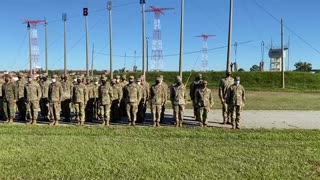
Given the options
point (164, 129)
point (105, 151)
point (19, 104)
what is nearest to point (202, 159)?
point (105, 151)

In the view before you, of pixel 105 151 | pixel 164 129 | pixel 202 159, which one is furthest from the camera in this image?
pixel 164 129

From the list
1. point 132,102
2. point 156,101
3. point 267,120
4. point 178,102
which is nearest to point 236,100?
point 178,102

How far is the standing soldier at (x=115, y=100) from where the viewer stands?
1580 cm

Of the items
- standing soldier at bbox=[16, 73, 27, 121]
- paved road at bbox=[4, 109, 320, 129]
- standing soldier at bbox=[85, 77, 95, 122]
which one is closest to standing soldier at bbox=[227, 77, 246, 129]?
paved road at bbox=[4, 109, 320, 129]

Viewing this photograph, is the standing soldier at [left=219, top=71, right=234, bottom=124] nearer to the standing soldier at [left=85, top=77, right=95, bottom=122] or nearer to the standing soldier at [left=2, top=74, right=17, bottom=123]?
the standing soldier at [left=85, top=77, right=95, bottom=122]

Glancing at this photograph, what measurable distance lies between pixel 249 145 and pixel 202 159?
208 cm

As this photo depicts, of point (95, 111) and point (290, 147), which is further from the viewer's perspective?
point (95, 111)

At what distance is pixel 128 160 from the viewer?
29.8ft

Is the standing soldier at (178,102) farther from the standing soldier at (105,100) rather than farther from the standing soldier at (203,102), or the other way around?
the standing soldier at (105,100)

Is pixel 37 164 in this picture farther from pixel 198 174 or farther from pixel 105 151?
pixel 198 174

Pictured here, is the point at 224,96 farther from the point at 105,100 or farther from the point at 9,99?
the point at 9,99

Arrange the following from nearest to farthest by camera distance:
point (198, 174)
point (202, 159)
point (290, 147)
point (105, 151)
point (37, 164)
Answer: point (198, 174) → point (37, 164) → point (202, 159) → point (105, 151) → point (290, 147)

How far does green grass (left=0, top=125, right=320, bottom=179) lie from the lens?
26.7 ft

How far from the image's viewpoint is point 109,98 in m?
14.9
